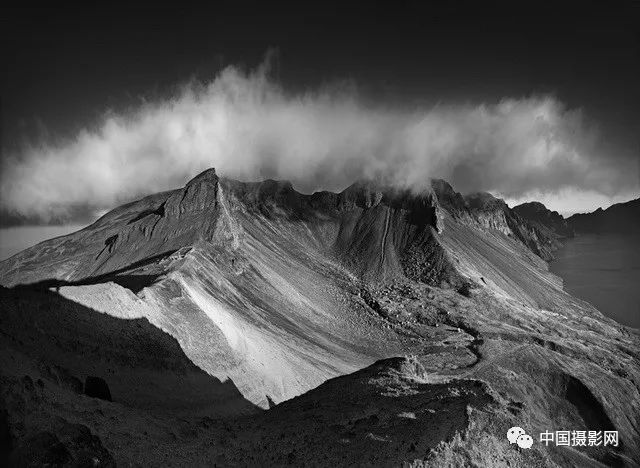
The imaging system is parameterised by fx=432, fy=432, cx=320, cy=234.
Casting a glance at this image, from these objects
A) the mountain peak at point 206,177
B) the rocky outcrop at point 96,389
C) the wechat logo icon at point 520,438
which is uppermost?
the mountain peak at point 206,177

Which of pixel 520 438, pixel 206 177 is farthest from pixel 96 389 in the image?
pixel 206 177

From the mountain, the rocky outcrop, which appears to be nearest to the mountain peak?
the mountain

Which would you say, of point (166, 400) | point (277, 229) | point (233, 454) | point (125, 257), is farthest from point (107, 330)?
point (277, 229)

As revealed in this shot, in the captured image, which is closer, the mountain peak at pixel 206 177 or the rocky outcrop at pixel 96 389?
the rocky outcrop at pixel 96 389

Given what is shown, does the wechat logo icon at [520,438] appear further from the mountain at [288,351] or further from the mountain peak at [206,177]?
the mountain peak at [206,177]

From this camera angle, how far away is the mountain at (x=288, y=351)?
25.6m

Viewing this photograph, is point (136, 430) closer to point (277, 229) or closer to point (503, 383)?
point (503, 383)

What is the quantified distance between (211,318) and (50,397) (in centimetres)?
4423

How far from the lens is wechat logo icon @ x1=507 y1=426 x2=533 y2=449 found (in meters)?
23.5

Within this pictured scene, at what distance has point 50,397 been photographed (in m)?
25.7

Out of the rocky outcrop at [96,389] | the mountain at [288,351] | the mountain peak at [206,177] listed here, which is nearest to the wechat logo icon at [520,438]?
the mountain at [288,351]

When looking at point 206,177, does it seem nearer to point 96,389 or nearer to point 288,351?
point 288,351

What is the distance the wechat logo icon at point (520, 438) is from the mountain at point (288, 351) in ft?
1.51

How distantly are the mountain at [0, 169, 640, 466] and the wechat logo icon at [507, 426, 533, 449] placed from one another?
46 centimetres
